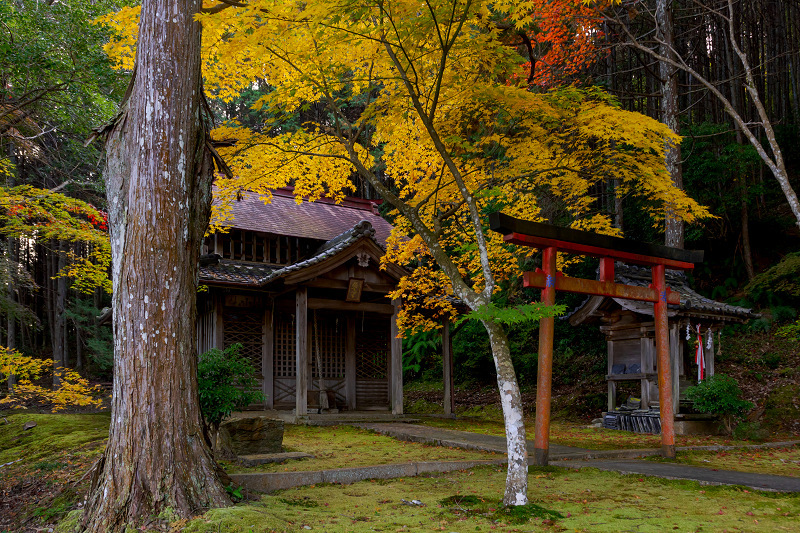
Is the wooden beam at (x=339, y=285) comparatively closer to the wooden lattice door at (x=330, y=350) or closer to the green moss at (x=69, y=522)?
the wooden lattice door at (x=330, y=350)

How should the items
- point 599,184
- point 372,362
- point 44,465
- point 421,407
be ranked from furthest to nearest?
point 599,184
point 421,407
point 372,362
point 44,465

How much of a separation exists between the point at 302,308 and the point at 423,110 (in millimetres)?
7251

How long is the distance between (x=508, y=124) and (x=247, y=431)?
20.6 ft

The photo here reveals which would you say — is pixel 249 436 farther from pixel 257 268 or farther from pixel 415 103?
pixel 257 268

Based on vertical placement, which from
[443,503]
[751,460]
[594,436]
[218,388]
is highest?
[218,388]

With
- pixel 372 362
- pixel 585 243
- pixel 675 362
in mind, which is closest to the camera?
pixel 585 243

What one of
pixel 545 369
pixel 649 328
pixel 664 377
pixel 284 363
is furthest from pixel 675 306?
pixel 284 363

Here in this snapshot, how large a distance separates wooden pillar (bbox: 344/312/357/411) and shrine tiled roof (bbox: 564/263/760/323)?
5.78 meters

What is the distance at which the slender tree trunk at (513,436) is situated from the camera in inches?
217

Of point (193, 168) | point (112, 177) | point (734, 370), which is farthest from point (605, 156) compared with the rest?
point (734, 370)

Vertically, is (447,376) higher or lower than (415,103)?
lower

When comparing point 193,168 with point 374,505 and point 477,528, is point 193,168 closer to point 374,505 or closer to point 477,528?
point 374,505

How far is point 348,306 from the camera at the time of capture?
579 inches

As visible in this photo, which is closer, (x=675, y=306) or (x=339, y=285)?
(x=675, y=306)
